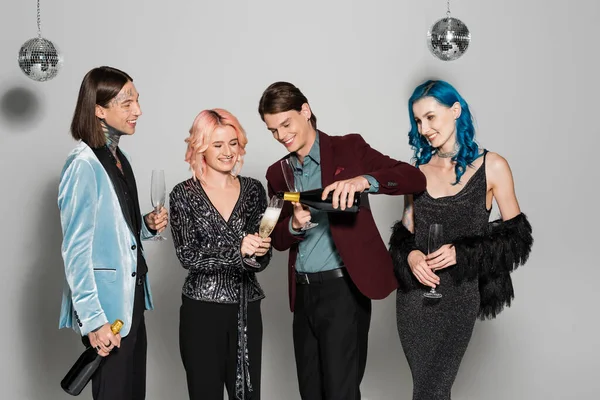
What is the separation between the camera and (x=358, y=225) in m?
3.67

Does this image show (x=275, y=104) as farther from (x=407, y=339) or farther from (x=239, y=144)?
(x=407, y=339)

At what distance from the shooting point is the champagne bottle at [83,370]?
11.0ft

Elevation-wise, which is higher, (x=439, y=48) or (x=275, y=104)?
(x=439, y=48)

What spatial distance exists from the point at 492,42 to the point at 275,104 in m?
2.63

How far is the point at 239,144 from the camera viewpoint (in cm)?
385

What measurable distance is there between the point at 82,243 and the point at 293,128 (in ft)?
3.48

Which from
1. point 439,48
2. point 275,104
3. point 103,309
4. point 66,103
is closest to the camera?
point 103,309

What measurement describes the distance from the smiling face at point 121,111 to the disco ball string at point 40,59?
1.19m

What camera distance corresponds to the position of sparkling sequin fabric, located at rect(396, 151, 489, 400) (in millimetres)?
3514

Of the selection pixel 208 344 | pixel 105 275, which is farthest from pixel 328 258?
pixel 105 275

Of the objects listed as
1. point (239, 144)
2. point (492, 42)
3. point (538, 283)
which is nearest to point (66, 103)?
point (239, 144)

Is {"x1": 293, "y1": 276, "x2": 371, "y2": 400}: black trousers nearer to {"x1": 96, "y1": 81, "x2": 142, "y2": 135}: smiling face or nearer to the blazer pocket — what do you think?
the blazer pocket

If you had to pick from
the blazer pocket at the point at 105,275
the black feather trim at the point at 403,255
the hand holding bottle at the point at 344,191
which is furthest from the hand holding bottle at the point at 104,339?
the black feather trim at the point at 403,255

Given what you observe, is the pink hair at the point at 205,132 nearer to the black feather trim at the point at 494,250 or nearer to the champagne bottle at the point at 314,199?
the champagne bottle at the point at 314,199
